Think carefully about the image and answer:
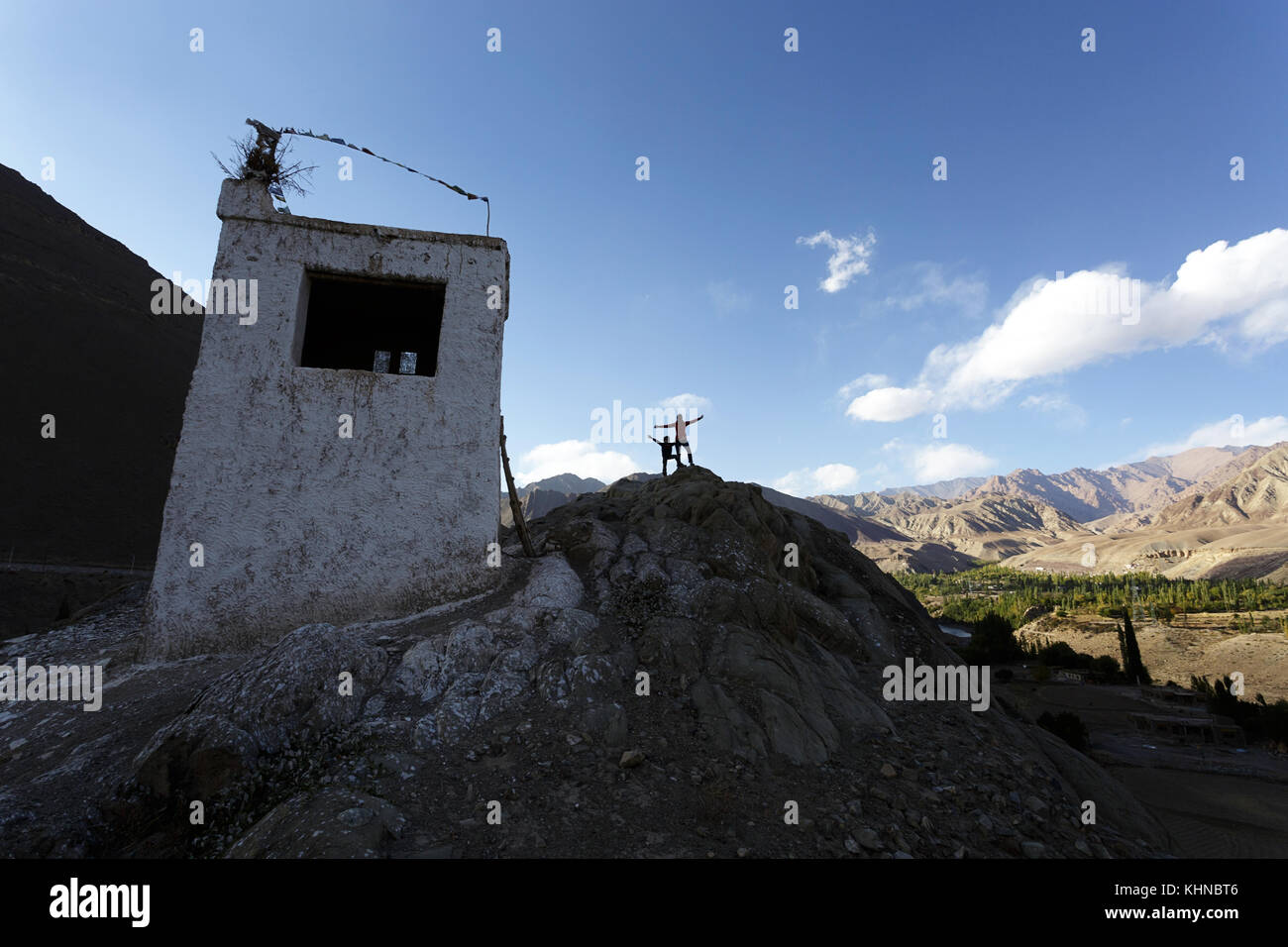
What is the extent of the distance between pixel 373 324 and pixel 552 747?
31.5ft

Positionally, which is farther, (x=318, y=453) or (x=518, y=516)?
(x=518, y=516)

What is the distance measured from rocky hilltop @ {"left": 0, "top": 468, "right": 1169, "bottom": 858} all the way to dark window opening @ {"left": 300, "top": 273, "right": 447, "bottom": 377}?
17.5 feet

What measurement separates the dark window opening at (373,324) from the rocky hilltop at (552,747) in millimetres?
5320

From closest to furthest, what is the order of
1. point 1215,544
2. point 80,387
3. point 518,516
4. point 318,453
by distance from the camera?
point 318,453 → point 518,516 → point 80,387 → point 1215,544

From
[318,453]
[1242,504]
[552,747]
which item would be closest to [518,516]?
[318,453]

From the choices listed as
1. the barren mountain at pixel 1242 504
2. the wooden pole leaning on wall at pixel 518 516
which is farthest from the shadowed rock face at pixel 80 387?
the barren mountain at pixel 1242 504

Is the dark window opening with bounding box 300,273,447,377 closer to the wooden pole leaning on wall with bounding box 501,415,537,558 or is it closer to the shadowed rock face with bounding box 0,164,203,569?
the wooden pole leaning on wall with bounding box 501,415,537,558

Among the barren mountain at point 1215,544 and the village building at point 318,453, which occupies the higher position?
the village building at point 318,453

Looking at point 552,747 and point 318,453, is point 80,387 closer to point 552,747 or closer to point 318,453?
point 318,453

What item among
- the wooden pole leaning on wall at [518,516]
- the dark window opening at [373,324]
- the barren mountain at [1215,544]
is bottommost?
the barren mountain at [1215,544]

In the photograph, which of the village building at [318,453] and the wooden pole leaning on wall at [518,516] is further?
the wooden pole leaning on wall at [518,516]

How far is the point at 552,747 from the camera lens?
618cm

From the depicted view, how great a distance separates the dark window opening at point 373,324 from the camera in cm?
1003

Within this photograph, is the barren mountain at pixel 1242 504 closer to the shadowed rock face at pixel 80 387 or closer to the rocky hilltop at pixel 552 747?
the rocky hilltop at pixel 552 747
